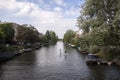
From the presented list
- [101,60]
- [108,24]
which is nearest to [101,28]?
[108,24]

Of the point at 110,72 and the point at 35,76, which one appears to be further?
the point at 110,72

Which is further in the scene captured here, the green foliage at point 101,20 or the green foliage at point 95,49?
Answer: the green foliage at point 95,49

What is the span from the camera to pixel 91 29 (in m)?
52.8

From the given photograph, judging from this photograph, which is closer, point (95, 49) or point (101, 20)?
point (101, 20)

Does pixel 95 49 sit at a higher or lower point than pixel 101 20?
lower

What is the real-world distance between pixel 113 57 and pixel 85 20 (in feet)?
37.4

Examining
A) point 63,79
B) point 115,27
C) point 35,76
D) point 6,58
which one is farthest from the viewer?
point 6,58

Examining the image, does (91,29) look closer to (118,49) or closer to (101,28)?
(101,28)

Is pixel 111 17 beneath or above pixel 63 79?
above

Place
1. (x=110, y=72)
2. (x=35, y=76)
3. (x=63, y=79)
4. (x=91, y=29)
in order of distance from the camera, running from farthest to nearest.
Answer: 1. (x=91, y=29)
2. (x=110, y=72)
3. (x=35, y=76)
4. (x=63, y=79)

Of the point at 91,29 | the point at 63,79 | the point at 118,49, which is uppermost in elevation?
the point at 91,29

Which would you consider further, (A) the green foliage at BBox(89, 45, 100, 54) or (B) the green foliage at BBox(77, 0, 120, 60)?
(A) the green foliage at BBox(89, 45, 100, 54)

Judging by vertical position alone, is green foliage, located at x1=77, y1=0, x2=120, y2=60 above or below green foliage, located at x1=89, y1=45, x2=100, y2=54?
above

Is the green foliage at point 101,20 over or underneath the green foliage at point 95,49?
over
